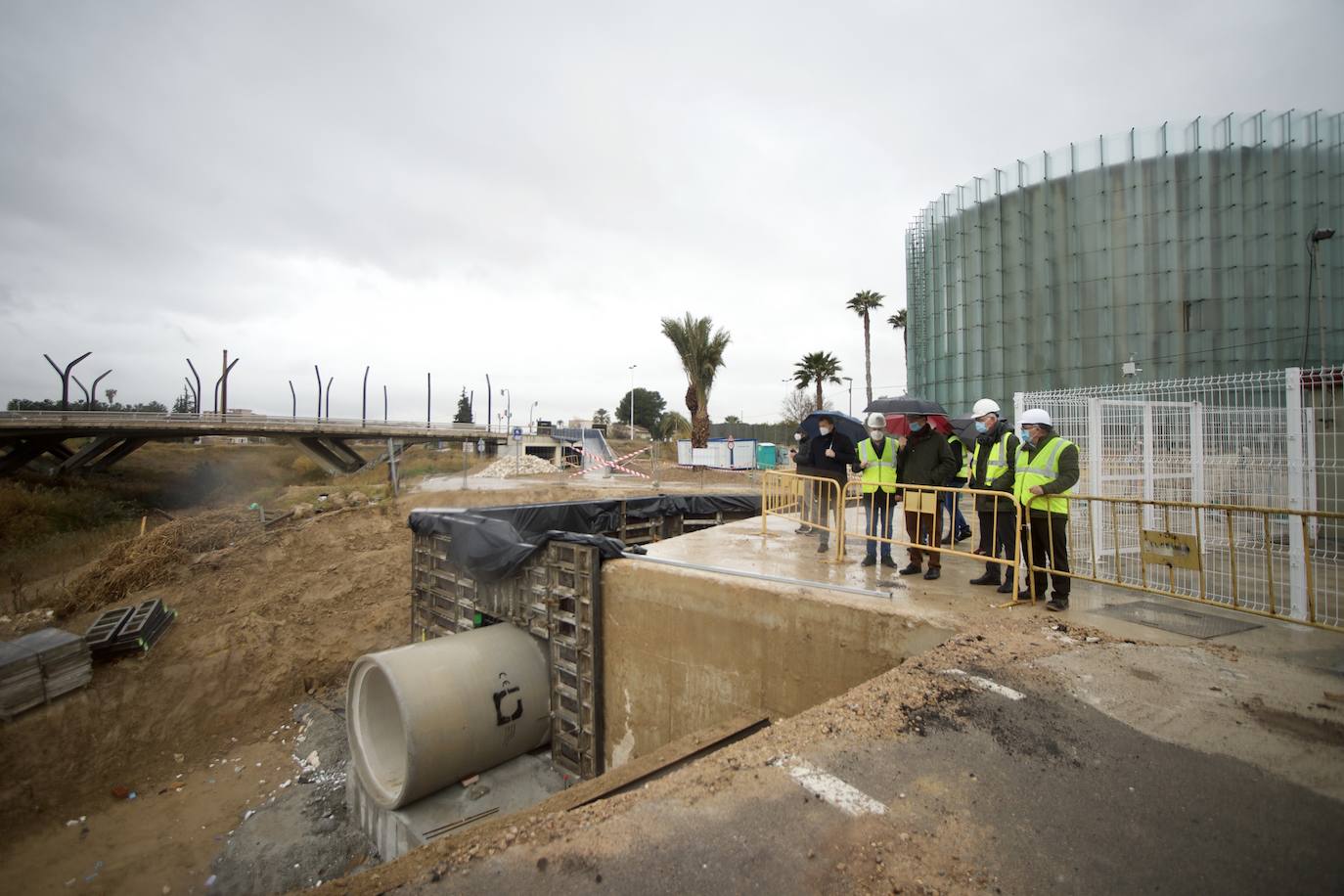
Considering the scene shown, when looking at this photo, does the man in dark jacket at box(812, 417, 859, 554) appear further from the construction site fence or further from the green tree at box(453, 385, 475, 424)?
the green tree at box(453, 385, 475, 424)

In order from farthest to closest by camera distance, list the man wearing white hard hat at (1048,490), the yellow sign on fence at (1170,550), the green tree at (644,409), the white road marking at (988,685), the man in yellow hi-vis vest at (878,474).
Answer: the green tree at (644,409), the man in yellow hi-vis vest at (878,474), the man wearing white hard hat at (1048,490), the yellow sign on fence at (1170,550), the white road marking at (988,685)

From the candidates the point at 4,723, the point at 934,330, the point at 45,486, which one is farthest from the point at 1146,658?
the point at 45,486

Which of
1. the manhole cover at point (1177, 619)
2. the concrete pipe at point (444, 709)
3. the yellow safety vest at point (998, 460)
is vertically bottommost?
the concrete pipe at point (444, 709)

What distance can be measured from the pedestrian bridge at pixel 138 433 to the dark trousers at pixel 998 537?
21.5m

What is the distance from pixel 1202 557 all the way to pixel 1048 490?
2.71m

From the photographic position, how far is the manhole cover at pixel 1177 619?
4676 millimetres

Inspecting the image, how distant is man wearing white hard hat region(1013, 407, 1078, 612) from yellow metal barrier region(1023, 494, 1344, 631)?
5 centimetres

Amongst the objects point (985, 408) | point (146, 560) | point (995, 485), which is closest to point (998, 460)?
point (995, 485)

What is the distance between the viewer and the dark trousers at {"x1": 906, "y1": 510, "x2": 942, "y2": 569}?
6.25m

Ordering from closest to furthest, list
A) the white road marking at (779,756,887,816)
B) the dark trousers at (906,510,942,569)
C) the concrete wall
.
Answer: the white road marking at (779,756,887,816)
the concrete wall
the dark trousers at (906,510,942,569)

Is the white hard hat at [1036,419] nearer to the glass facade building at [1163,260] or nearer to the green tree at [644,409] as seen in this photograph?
the glass facade building at [1163,260]

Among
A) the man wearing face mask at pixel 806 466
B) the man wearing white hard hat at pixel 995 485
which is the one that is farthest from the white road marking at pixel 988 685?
the man wearing face mask at pixel 806 466

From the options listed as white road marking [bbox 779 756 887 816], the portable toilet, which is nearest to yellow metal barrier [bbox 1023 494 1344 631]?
white road marking [bbox 779 756 887 816]

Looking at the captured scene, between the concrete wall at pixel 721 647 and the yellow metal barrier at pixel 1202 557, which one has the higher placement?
the yellow metal barrier at pixel 1202 557
